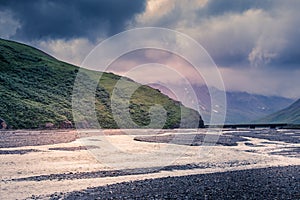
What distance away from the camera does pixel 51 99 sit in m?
117

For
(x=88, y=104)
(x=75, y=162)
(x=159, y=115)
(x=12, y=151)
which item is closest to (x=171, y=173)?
(x=75, y=162)

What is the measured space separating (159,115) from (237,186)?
137 metres

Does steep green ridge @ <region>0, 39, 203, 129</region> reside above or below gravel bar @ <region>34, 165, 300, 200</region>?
above

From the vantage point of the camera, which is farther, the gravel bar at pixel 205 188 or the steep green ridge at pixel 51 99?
A: the steep green ridge at pixel 51 99

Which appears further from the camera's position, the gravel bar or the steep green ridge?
the steep green ridge

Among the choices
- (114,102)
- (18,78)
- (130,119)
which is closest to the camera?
(18,78)

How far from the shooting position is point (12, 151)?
39.2 meters

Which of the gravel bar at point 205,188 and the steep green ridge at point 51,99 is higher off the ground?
the steep green ridge at point 51,99

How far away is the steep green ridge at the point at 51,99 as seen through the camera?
302 ft

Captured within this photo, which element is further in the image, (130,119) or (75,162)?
(130,119)

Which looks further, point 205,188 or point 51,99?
point 51,99

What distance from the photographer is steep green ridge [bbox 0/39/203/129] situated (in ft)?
302

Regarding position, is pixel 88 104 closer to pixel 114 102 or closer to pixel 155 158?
pixel 114 102

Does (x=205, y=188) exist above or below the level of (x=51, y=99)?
below
